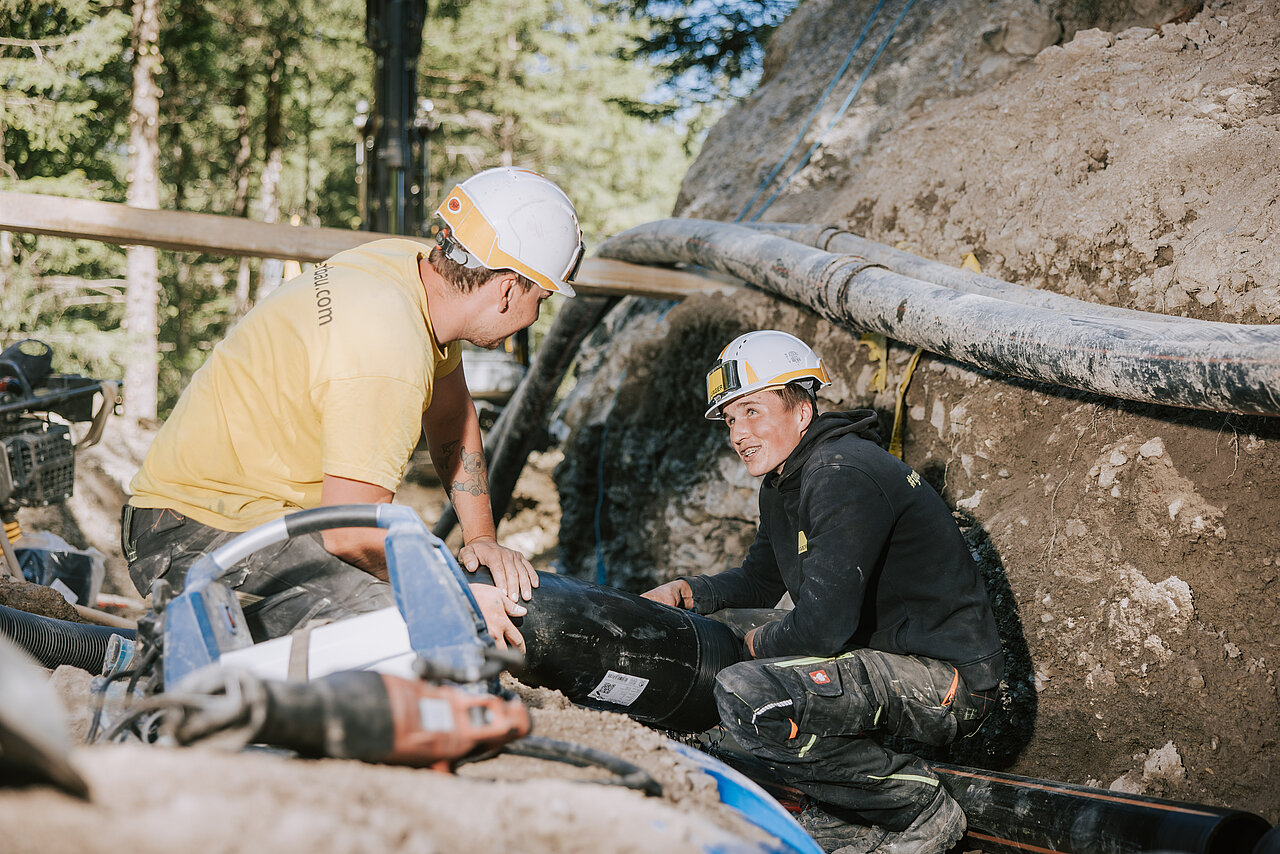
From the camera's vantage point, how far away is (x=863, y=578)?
9.23 feet

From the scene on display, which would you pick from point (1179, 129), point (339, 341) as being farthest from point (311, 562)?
point (1179, 129)

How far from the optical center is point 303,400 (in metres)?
2.52

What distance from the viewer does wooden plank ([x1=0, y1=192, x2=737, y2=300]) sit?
4.30m

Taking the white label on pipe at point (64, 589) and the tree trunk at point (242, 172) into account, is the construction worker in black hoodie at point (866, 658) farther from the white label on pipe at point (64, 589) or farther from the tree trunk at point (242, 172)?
the tree trunk at point (242, 172)

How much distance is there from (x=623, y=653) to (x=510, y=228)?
1430mm

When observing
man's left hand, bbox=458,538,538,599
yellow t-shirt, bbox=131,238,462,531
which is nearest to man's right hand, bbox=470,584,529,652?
man's left hand, bbox=458,538,538,599

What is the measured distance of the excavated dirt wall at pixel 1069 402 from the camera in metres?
3.05

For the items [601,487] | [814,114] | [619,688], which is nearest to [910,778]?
[619,688]

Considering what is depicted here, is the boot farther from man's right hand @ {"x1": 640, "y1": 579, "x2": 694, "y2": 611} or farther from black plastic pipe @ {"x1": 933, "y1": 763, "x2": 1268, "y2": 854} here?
man's right hand @ {"x1": 640, "y1": 579, "x2": 694, "y2": 611}

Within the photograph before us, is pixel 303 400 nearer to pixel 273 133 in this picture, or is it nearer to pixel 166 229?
pixel 166 229

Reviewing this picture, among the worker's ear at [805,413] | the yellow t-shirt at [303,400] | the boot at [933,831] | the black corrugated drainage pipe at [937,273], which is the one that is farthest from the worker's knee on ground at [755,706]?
the black corrugated drainage pipe at [937,273]

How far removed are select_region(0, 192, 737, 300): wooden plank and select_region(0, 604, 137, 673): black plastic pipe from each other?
1.98m

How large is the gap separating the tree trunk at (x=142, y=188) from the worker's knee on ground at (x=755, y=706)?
12.7 m

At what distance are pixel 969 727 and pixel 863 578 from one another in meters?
0.70
